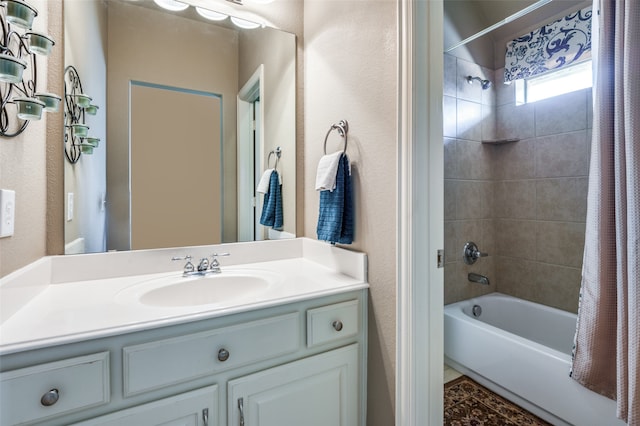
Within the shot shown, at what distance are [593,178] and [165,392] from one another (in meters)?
1.52

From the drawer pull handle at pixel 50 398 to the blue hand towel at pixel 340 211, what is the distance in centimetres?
93

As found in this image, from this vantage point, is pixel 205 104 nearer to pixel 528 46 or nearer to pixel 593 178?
pixel 593 178

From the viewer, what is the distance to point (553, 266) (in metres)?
2.14

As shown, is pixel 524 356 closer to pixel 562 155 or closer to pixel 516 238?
pixel 516 238

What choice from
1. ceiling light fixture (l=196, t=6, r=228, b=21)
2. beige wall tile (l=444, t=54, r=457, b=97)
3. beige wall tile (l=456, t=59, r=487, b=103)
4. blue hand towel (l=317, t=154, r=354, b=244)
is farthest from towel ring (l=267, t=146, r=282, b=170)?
beige wall tile (l=456, t=59, r=487, b=103)

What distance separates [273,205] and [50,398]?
1.10 meters

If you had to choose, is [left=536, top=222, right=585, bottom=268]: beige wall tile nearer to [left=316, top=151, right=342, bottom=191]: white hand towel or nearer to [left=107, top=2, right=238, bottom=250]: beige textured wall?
[left=316, top=151, right=342, bottom=191]: white hand towel

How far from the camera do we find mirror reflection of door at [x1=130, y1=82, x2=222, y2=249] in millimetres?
1344

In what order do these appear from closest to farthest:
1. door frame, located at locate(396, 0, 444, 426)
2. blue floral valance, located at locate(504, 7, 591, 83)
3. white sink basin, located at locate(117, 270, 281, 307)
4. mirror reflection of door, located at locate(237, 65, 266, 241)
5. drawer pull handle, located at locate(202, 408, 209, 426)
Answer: drawer pull handle, located at locate(202, 408, 209, 426), door frame, located at locate(396, 0, 444, 426), white sink basin, located at locate(117, 270, 281, 307), mirror reflection of door, located at locate(237, 65, 266, 241), blue floral valance, located at locate(504, 7, 591, 83)

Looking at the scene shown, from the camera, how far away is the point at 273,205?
163cm

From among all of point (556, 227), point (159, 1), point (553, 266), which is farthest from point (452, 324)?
point (159, 1)

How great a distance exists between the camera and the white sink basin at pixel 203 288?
1.17 metres

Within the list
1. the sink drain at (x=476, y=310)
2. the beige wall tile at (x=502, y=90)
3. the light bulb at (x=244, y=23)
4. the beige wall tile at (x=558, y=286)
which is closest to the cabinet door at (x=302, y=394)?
the sink drain at (x=476, y=310)

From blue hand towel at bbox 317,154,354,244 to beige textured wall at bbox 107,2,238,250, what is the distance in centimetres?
53
